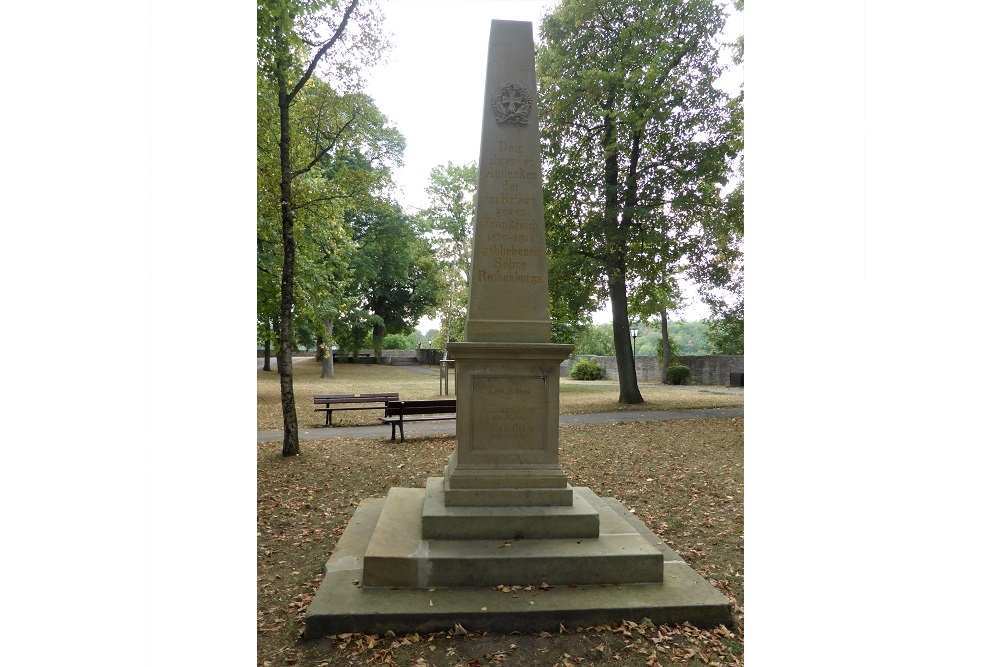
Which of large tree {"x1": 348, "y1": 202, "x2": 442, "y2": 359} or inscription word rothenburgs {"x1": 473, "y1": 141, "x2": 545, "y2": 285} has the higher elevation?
large tree {"x1": 348, "y1": 202, "x2": 442, "y2": 359}

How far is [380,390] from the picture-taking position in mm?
17312

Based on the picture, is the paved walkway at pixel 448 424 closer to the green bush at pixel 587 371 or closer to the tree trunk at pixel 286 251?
the tree trunk at pixel 286 251

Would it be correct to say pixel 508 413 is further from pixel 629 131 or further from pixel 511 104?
pixel 629 131

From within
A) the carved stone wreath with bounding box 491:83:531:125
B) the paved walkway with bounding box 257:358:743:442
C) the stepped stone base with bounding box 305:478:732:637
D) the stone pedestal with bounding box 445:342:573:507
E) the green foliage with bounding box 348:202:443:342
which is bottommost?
the paved walkway with bounding box 257:358:743:442

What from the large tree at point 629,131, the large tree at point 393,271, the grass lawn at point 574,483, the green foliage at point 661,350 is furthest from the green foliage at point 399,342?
the large tree at point 629,131

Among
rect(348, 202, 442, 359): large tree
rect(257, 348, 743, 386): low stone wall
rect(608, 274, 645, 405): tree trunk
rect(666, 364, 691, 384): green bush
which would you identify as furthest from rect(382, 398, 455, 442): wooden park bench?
rect(666, 364, 691, 384): green bush

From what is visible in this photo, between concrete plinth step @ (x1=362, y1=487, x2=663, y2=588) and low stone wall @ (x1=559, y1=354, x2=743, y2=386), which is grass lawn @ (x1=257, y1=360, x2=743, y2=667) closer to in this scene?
concrete plinth step @ (x1=362, y1=487, x2=663, y2=588)

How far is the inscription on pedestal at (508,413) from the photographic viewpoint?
143 inches

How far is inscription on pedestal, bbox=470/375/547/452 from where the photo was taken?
12.0 feet

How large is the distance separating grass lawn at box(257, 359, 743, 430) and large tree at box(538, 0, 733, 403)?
276 centimetres

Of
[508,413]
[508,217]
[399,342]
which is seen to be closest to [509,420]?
[508,413]

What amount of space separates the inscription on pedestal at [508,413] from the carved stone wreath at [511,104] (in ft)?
5.93
